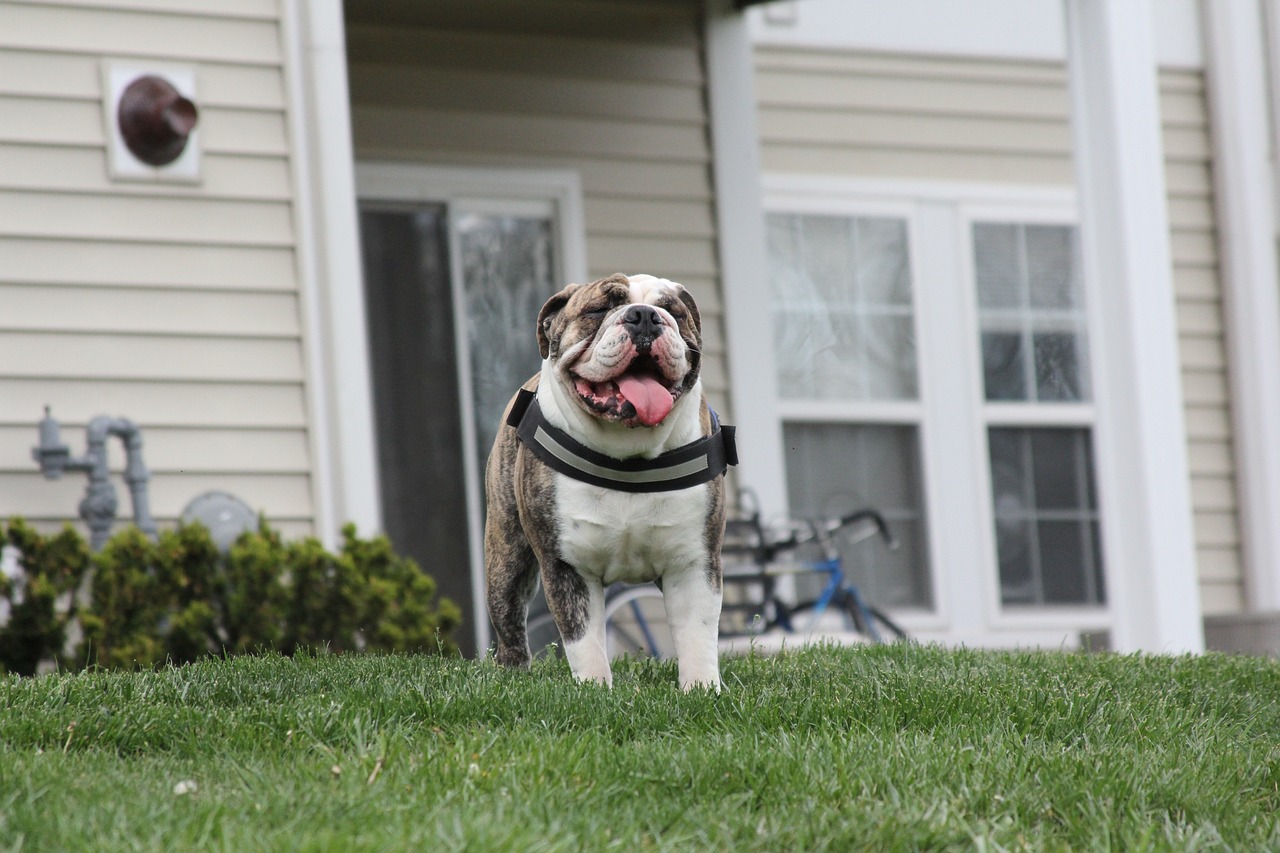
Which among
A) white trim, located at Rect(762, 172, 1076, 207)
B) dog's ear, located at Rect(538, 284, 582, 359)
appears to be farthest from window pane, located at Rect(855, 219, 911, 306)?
dog's ear, located at Rect(538, 284, 582, 359)

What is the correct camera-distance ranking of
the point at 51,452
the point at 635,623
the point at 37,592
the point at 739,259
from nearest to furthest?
the point at 37,592 < the point at 51,452 < the point at 635,623 < the point at 739,259

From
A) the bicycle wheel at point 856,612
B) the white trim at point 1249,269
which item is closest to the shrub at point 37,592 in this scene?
the bicycle wheel at point 856,612

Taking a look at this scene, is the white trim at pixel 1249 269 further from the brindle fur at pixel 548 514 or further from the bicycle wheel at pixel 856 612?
the brindle fur at pixel 548 514

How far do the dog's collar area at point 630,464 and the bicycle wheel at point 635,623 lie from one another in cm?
361

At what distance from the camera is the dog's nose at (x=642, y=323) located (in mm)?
3207

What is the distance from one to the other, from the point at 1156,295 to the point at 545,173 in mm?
3303

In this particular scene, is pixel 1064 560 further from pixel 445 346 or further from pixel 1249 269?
pixel 445 346

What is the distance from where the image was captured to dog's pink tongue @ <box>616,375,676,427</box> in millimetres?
3213

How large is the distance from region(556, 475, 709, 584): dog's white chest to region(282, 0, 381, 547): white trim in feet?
9.69

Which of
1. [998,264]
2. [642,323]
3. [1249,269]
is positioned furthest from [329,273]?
[1249,269]

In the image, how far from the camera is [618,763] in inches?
116

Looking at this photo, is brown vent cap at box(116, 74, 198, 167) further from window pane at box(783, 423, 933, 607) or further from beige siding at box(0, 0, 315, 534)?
window pane at box(783, 423, 933, 607)

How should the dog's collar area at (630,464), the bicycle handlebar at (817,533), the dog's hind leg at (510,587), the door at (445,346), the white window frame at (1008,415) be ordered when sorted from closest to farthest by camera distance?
the dog's collar area at (630,464) → the dog's hind leg at (510,587) → the bicycle handlebar at (817,533) → the door at (445,346) → the white window frame at (1008,415)

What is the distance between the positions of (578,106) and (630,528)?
17.3 feet
